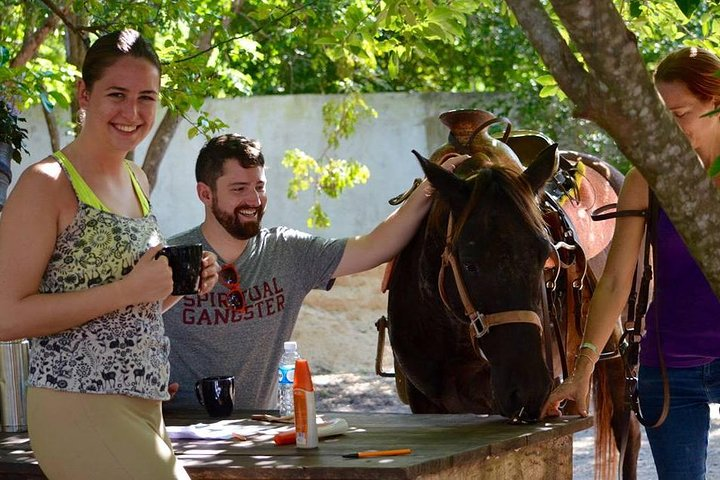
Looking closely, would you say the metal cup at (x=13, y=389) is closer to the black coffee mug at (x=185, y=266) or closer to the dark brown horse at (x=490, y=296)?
the black coffee mug at (x=185, y=266)

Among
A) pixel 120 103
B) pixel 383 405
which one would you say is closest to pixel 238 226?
pixel 120 103

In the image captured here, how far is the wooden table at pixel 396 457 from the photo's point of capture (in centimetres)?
298

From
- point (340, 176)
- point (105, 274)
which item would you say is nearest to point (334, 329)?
point (340, 176)

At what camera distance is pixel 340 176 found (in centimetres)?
1127

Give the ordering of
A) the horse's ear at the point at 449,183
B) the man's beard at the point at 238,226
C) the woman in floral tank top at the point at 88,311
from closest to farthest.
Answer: the woman in floral tank top at the point at 88,311
the horse's ear at the point at 449,183
the man's beard at the point at 238,226

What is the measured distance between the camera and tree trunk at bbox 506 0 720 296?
87.7 inches

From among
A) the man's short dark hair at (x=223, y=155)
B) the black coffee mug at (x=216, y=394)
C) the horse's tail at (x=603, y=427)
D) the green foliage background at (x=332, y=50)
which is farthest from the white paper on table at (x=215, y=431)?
the horse's tail at (x=603, y=427)

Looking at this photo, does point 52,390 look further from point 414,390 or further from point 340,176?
point 340,176

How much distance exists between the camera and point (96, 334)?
2803 mm

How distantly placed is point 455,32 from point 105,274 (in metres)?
2.41

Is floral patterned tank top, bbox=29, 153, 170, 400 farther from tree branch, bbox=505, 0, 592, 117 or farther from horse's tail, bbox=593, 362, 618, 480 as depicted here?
horse's tail, bbox=593, 362, 618, 480

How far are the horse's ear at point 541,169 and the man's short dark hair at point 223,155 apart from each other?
1084 mm

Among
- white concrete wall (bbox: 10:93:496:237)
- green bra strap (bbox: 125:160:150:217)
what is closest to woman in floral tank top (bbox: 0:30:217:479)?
green bra strap (bbox: 125:160:150:217)

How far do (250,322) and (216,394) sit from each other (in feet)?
1.35
